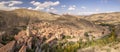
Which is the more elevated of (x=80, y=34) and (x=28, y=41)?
(x=28, y=41)

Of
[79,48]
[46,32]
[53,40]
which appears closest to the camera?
[79,48]

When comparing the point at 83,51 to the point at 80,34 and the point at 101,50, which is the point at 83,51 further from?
the point at 80,34

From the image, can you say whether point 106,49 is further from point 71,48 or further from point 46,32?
point 46,32

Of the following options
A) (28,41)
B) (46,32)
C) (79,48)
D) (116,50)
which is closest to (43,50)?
(28,41)

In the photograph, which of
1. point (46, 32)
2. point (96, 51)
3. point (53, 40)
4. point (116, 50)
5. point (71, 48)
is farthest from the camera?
point (46, 32)

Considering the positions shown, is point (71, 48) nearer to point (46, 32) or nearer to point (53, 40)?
point (53, 40)

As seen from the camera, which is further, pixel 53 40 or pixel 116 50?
pixel 53 40

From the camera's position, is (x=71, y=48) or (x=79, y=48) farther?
(x=79, y=48)

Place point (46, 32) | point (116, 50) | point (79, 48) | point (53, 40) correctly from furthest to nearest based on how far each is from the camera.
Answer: point (46, 32)
point (53, 40)
point (79, 48)
point (116, 50)

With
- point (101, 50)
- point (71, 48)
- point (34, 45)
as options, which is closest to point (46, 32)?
point (34, 45)
